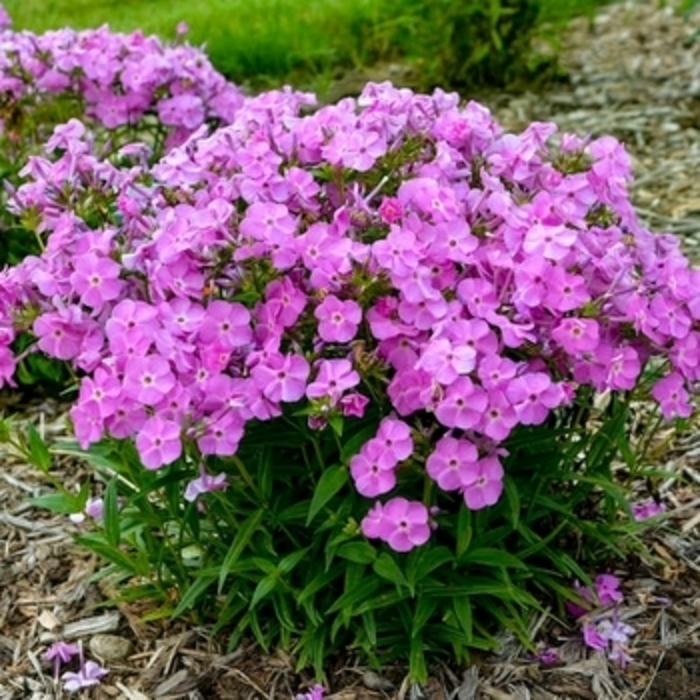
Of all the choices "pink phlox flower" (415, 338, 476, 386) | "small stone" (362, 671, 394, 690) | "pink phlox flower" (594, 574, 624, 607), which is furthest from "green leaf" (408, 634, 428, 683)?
"pink phlox flower" (415, 338, 476, 386)

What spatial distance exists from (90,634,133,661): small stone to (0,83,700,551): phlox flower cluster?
0.62 metres

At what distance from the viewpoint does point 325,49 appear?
718 cm

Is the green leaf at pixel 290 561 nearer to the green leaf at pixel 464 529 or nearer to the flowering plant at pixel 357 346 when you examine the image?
the flowering plant at pixel 357 346

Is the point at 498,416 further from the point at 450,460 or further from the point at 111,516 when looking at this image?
the point at 111,516

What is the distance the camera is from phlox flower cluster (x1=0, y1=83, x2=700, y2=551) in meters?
2.33

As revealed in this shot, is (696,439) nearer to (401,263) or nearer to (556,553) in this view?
(556,553)

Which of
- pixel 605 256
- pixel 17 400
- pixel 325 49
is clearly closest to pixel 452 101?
pixel 605 256

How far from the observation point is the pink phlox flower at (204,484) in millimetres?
2518

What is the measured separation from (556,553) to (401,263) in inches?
33.8

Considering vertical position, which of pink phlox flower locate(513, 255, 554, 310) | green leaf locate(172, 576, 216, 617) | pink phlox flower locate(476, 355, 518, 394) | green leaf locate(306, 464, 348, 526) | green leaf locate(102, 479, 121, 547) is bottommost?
green leaf locate(172, 576, 216, 617)

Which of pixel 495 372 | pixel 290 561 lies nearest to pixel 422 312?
pixel 495 372

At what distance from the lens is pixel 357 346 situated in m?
2.35

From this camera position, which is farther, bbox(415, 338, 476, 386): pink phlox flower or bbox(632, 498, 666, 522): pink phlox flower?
bbox(632, 498, 666, 522): pink phlox flower

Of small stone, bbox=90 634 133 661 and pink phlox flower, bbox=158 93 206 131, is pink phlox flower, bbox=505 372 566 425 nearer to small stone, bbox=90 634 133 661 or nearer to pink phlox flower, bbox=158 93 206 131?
small stone, bbox=90 634 133 661
